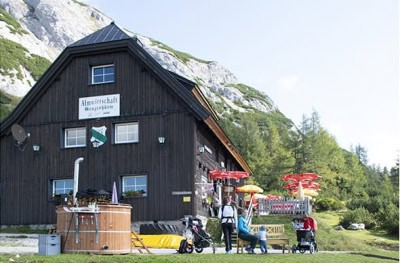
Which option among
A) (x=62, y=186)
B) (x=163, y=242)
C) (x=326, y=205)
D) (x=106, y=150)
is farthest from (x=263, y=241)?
(x=326, y=205)

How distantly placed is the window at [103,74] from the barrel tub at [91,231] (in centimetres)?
1307

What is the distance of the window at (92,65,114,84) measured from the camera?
27686mm

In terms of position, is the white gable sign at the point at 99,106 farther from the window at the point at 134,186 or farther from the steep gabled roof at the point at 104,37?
the window at the point at 134,186

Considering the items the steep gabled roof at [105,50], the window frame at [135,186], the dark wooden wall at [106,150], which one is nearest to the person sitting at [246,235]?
the dark wooden wall at [106,150]

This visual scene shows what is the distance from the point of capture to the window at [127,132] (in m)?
27.0

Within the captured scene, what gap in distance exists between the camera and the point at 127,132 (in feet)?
89.1

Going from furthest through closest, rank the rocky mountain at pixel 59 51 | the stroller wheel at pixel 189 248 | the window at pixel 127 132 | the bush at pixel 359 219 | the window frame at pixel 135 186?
the rocky mountain at pixel 59 51 < the bush at pixel 359 219 < the window at pixel 127 132 < the window frame at pixel 135 186 < the stroller wheel at pixel 189 248

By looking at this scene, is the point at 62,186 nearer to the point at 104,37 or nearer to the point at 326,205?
the point at 104,37

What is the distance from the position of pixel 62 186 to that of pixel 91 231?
13.1 m

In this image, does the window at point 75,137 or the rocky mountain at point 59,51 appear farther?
the rocky mountain at point 59,51

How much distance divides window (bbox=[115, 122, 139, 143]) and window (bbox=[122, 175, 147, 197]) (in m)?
1.67

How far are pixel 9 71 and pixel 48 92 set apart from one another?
60.6 metres

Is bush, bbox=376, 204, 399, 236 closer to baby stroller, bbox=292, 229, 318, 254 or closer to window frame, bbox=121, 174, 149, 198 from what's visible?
window frame, bbox=121, 174, 149, 198

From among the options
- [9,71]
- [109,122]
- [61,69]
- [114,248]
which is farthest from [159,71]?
[9,71]
